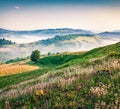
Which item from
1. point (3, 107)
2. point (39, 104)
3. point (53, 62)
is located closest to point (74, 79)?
point (39, 104)

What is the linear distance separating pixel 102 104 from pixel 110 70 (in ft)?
18.4

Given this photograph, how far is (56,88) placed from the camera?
1529cm

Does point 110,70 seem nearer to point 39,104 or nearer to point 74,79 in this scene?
point 74,79

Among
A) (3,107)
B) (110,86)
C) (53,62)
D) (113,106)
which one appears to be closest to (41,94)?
(3,107)

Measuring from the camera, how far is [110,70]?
1669 cm

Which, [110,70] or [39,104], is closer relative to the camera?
[39,104]

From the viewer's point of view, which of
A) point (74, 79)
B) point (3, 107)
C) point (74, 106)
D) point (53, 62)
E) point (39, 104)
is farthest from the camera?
point (53, 62)

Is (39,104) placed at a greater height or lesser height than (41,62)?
greater

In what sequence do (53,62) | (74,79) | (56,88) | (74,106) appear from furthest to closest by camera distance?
1. (53,62)
2. (74,79)
3. (56,88)
4. (74,106)

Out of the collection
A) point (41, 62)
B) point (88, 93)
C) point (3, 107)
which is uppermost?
point (88, 93)

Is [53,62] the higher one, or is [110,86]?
[110,86]

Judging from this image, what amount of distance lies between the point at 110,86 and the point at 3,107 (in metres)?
6.11

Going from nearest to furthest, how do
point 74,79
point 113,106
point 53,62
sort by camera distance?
point 113,106 → point 74,79 → point 53,62

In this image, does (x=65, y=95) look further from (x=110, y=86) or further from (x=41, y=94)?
(x=110, y=86)
